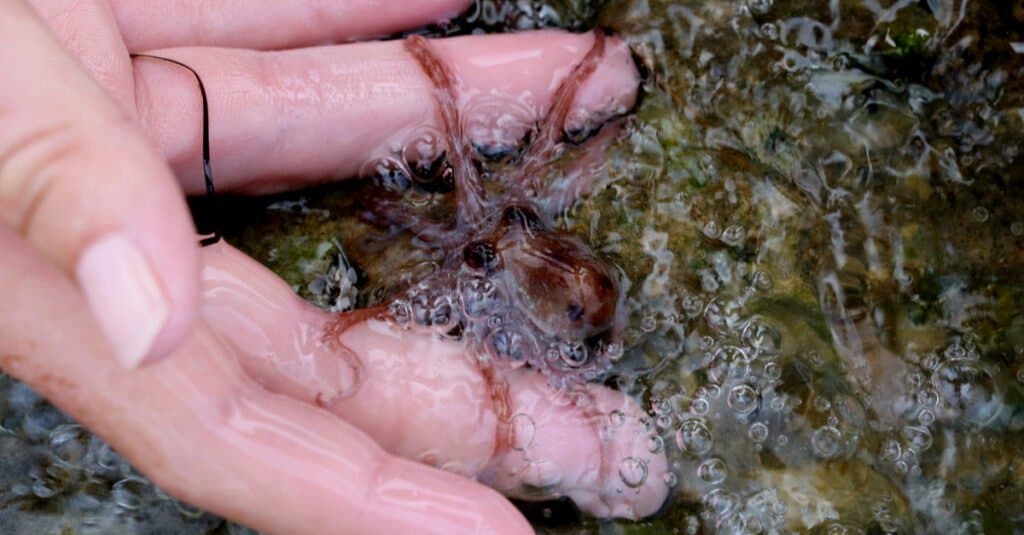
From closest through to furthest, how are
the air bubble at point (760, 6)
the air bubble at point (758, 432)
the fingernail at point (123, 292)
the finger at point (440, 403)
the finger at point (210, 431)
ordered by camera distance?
1. the fingernail at point (123, 292)
2. the finger at point (210, 431)
3. the finger at point (440, 403)
4. the air bubble at point (758, 432)
5. the air bubble at point (760, 6)

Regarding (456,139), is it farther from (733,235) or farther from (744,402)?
(744,402)

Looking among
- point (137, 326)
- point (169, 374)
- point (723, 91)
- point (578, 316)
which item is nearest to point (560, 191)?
point (578, 316)

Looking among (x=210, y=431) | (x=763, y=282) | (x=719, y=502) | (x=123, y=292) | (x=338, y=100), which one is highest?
(x=123, y=292)

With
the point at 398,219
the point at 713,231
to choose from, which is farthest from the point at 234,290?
the point at 713,231

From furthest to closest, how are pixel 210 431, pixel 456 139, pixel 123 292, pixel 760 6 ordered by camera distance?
pixel 760 6, pixel 456 139, pixel 210 431, pixel 123 292

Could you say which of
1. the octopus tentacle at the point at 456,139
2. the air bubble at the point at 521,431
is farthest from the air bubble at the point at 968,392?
the octopus tentacle at the point at 456,139

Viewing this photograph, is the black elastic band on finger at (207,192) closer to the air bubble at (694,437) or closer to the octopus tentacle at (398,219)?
the octopus tentacle at (398,219)

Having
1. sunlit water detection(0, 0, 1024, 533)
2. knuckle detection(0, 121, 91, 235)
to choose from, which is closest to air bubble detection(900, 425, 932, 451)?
sunlit water detection(0, 0, 1024, 533)
